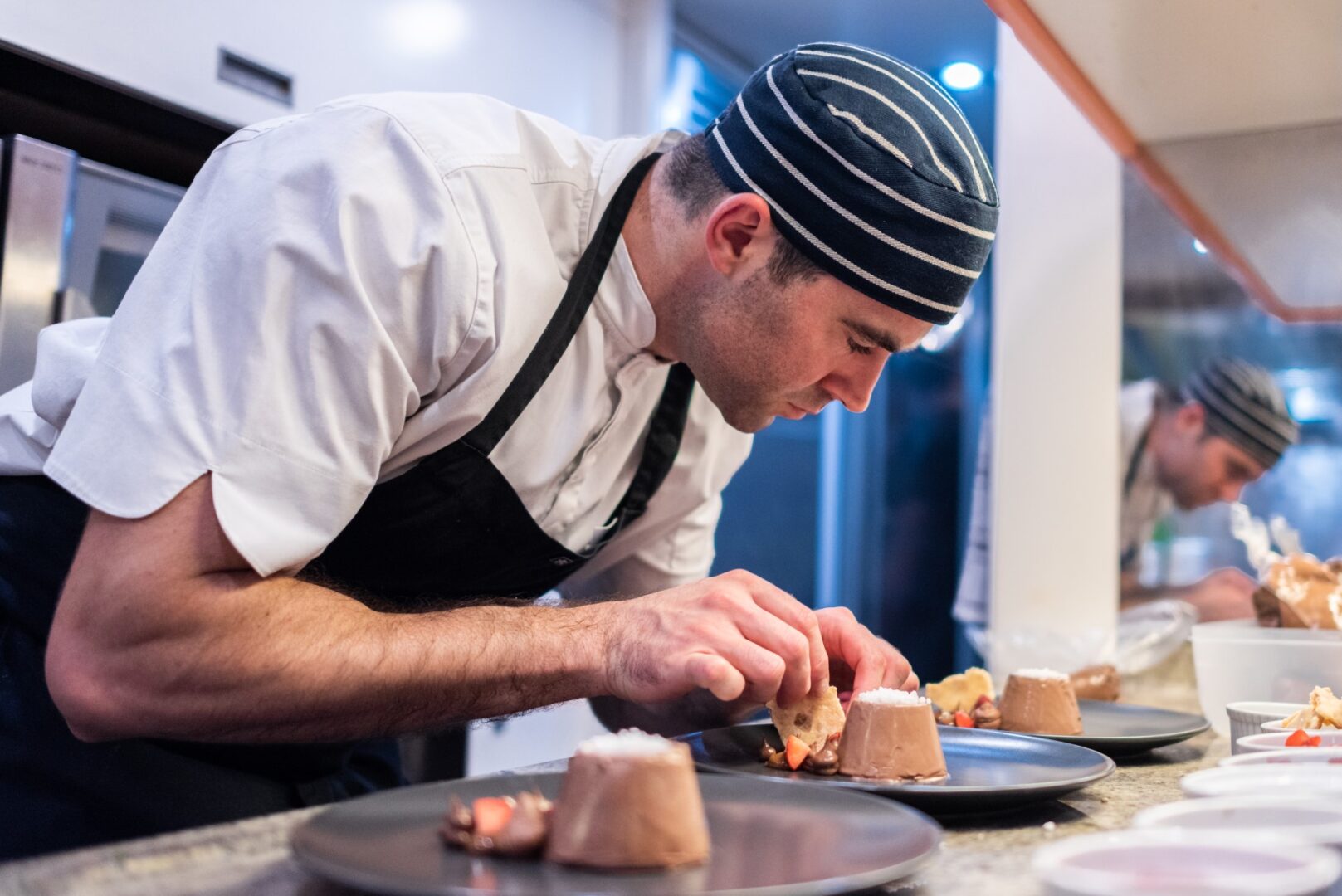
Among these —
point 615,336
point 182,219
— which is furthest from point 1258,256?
point 182,219

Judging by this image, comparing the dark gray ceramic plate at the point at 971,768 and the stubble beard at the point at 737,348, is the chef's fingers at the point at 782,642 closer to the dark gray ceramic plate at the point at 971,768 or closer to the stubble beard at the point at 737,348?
the dark gray ceramic plate at the point at 971,768

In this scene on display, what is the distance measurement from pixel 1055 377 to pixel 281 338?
152 cm

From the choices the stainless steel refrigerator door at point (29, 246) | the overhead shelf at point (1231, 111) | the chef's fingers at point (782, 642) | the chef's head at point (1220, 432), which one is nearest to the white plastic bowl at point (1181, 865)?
the chef's fingers at point (782, 642)

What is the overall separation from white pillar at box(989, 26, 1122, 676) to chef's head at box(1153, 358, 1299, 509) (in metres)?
0.10

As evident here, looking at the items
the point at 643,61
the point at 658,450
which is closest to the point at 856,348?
the point at 658,450

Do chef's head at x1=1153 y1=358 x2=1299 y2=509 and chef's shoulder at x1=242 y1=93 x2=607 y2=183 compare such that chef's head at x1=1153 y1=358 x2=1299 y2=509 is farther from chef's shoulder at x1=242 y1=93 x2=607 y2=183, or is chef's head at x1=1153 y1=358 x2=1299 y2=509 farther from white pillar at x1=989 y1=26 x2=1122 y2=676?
chef's shoulder at x1=242 y1=93 x2=607 y2=183

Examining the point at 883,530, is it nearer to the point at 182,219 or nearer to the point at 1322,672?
the point at 1322,672

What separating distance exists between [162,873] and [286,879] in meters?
0.07

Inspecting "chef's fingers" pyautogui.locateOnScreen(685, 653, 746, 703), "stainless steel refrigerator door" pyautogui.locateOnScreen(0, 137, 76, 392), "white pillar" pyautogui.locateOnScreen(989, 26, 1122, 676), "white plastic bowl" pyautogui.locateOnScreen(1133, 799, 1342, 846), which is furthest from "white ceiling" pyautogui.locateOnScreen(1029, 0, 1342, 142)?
"stainless steel refrigerator door" pyautogui.locateOnScreen(0, 137, 76, 392)

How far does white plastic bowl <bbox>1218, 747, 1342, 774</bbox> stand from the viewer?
0.83m

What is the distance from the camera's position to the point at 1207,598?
203 centimetres

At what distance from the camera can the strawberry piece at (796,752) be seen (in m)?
0.98

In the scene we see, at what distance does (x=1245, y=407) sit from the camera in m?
2.06

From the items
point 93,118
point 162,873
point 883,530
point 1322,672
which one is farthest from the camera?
point 883,530
